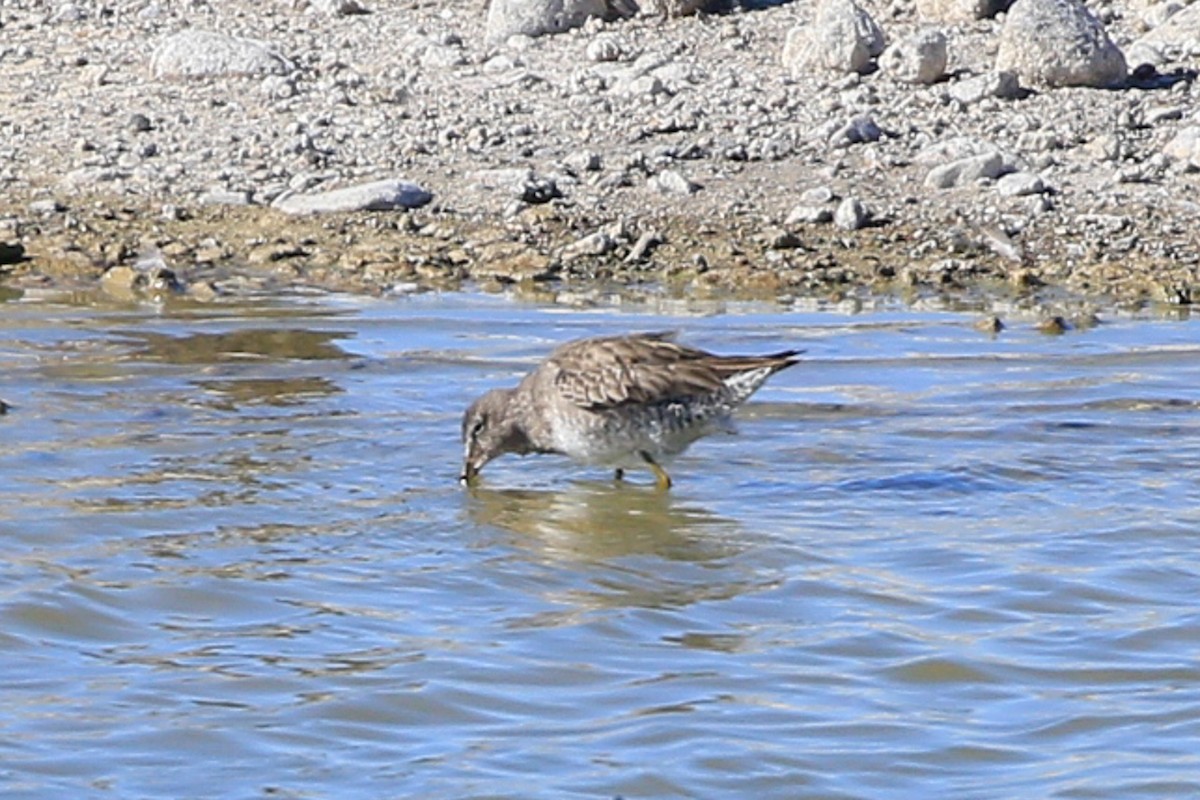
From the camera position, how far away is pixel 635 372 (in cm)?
955

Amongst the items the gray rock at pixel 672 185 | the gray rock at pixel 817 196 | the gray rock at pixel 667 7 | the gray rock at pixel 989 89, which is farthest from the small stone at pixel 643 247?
the gray rock at pixel 667 7

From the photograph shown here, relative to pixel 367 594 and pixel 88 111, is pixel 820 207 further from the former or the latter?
pixel 367 594

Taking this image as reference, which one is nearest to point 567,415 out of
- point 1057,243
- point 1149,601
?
point 1149,601

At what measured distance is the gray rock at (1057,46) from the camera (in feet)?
46.7

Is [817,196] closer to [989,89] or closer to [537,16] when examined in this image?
[989,89]

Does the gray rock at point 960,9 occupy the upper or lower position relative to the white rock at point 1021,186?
upper

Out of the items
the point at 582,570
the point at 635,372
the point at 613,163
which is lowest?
the point at 582,570

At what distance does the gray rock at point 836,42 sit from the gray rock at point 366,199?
255 cm

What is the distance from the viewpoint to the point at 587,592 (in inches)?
315

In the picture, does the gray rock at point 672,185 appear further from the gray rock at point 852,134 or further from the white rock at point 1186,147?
the white rock at point 1186,147

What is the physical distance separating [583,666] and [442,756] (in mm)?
864

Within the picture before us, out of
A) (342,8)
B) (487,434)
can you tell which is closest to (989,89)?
(342,8)

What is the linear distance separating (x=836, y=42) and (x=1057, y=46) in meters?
1.29

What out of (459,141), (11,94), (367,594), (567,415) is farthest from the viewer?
(11,94)
